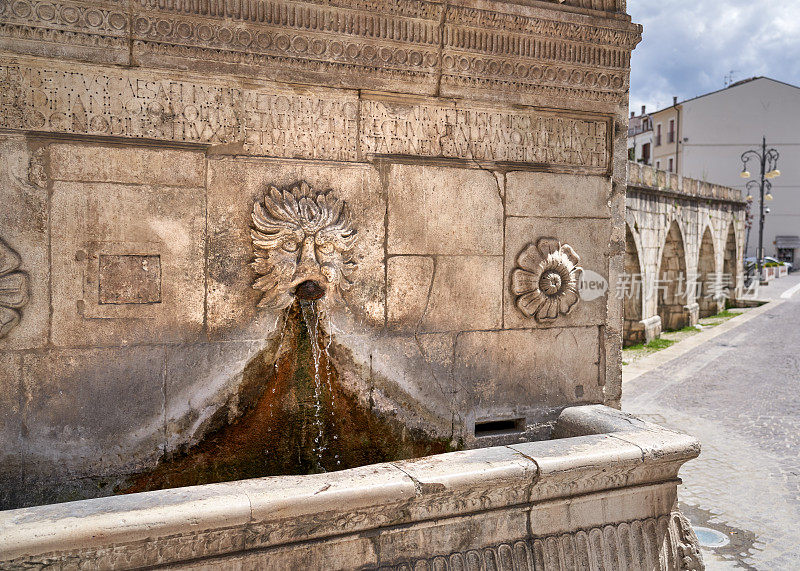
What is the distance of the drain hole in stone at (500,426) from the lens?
11.2 ft

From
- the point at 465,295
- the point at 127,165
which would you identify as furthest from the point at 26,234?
the point at 465,295

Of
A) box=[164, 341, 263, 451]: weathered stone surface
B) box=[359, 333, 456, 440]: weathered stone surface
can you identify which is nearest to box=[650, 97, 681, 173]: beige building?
box=[359, 333, 456, 440]: weathered stone surface

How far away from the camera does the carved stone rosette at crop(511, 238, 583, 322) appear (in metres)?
3.38

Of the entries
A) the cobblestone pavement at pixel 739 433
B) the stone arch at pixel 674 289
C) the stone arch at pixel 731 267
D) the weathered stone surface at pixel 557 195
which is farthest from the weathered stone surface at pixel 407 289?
the stone arch at pixel 731 267

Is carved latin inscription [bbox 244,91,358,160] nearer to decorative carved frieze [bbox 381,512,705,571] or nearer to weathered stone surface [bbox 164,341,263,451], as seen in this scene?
weathered stone surface [bbox 164,341,263,451]

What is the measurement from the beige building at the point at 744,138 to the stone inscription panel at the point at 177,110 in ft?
106

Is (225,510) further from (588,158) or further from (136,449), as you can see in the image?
(588,158)

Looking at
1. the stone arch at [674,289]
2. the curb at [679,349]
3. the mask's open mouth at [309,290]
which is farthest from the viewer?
the stone arch at [674,289]

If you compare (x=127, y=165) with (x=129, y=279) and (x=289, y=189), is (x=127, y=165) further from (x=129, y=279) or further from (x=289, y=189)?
(x=289, y=189)

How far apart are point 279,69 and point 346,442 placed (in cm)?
183

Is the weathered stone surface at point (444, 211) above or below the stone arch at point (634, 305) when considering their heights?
above

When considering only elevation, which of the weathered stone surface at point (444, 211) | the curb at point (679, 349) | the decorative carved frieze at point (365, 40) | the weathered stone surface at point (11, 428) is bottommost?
the curb at point (679, 349)

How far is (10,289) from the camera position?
8.10 feet

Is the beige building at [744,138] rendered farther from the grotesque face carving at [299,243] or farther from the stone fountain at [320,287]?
the grotesque face carving at [299,243]
